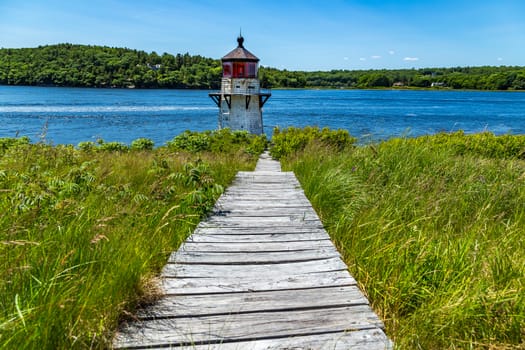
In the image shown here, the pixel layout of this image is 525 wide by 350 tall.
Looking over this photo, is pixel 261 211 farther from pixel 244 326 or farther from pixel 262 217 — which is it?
pixel 244 326

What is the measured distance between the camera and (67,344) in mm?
1522

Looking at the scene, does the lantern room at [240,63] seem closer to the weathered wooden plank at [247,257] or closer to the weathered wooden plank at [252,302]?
the weathered wooden plank at [247,257]

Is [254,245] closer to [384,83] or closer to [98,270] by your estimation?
[98,270]

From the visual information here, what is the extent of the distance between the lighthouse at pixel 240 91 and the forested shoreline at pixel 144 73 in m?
76.5

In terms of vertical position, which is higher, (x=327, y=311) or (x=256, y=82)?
(x=256, y=82)

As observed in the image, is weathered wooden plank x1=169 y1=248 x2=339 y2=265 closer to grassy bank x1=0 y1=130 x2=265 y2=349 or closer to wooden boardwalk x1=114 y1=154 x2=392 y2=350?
wooden boardwalk x1=114 y1=154 x2=392 y2=350

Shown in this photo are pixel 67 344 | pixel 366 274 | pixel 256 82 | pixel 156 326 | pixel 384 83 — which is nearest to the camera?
pixel 67 344

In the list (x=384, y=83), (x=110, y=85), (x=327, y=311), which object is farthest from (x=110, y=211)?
(x=384, y=83)

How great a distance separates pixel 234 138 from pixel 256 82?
33.7ft

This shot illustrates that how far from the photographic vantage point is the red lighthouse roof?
22.1 metres

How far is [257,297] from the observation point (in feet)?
7.00

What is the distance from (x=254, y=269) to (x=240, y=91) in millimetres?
21105

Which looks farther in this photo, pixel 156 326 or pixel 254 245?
pixel 254 245

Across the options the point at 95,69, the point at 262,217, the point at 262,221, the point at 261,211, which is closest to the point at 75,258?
the point at 262,221
